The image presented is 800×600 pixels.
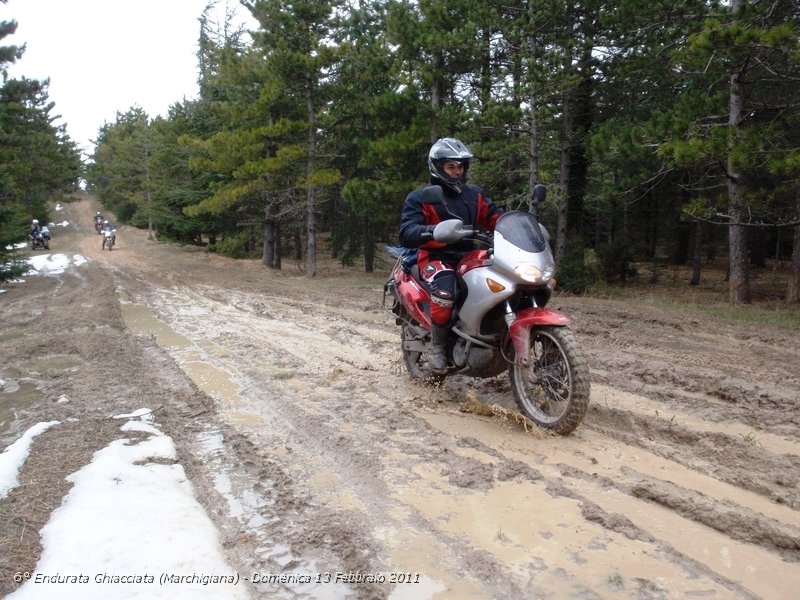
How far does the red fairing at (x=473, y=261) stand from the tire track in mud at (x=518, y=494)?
1.08 meters

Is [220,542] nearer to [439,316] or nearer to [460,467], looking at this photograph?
[460,467]

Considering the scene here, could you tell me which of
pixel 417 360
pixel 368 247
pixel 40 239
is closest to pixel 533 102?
pixel 417 360

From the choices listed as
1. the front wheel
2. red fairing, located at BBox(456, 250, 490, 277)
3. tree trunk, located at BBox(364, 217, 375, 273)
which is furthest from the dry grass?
tree trunk, located at BBox(364, 217, 375, 273)

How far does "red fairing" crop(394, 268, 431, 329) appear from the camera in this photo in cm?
536

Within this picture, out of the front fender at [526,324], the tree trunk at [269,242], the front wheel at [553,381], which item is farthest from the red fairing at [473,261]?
the tree trunk at [269,242]

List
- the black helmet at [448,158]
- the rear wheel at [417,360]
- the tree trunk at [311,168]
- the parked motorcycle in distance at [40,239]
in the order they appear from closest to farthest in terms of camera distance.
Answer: the black helmet at [448,158]
the rear wheel at [417,360]
the tree trunk at [311,168]
the parked motorcycle in distance at [40,239]

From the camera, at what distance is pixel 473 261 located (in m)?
4.84

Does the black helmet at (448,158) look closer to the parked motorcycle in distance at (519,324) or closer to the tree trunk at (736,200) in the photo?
the parked motorcycle in distance at (519,324)

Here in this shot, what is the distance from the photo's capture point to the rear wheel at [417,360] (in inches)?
219

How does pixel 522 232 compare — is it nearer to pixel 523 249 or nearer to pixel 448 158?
pixel 523 249

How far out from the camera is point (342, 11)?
21.8 meters

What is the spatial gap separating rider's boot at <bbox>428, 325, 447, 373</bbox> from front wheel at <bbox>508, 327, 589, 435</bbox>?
71 cm

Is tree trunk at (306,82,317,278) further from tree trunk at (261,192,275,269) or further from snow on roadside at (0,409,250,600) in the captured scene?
snow on roadside at (0,409,250,600)

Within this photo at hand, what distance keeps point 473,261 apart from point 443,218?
1.76 ft
